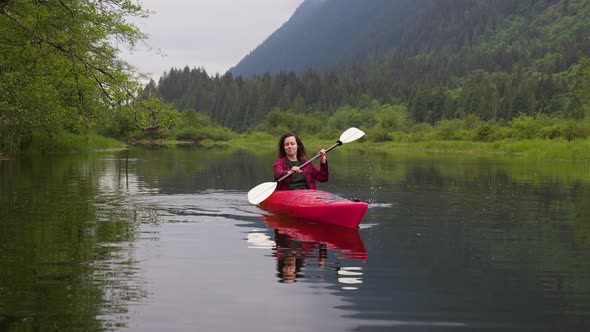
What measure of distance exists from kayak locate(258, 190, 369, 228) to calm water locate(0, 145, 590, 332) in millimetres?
254

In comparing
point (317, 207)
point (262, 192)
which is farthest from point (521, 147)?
point (317, 207)

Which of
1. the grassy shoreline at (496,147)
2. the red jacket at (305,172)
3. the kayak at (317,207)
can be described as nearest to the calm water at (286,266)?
the kayak at (317,207)

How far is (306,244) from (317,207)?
210 centimetres

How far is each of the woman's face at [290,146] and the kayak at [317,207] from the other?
2.70 ft

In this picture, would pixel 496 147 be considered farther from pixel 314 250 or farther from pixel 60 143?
pixel 314 250

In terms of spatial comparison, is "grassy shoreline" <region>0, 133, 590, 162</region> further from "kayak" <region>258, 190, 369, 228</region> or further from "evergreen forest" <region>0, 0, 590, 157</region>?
"kayak" <region>258, 190, 369, 228</region>

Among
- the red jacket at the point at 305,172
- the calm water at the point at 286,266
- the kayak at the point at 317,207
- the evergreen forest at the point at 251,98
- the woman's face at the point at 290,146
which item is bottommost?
the calm water at the point at 286,266

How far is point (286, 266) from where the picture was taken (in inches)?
313

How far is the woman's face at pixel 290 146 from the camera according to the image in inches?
534

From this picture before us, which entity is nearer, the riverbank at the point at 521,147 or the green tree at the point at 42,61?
the green tree at the point at 42,61

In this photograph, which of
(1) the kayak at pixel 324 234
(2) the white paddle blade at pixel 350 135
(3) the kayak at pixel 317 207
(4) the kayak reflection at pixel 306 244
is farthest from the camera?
(2) the white paddle blade at pixel 350 135

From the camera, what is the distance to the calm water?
5762 mm

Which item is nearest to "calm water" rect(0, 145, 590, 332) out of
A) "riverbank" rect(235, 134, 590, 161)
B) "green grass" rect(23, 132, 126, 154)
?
"green grass" rect(23, 132, 126, 154)

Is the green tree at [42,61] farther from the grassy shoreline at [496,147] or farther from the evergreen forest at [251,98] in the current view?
the grassy shoreline at [496,147]
